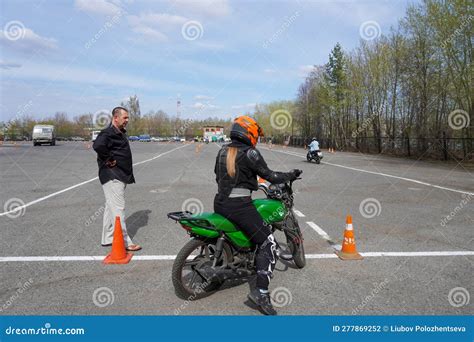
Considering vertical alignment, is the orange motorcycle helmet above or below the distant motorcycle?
above

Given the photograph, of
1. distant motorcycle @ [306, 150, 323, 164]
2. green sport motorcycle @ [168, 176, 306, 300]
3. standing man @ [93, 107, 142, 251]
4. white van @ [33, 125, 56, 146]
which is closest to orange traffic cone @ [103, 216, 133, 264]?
standing man @ [93, 107, 142, 251]

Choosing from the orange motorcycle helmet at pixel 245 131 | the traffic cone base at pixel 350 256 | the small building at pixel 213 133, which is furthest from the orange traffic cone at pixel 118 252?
the small building at pixel 213 133

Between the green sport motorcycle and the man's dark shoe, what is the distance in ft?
1.08

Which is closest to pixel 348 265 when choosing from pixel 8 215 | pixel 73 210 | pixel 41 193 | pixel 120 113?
pixel 120 113

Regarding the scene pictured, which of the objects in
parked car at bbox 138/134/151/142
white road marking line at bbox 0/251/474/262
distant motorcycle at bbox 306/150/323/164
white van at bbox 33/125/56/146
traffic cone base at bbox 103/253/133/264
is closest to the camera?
traffic cone base at bbox 103/253/133/264

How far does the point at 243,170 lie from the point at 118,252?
2497 millimetres

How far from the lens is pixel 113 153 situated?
511cm

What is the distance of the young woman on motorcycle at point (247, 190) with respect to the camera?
3338 mm

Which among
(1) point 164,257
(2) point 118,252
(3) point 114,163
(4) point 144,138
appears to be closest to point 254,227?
(1) point 164,257

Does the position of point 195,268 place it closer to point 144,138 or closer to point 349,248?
point 349,248

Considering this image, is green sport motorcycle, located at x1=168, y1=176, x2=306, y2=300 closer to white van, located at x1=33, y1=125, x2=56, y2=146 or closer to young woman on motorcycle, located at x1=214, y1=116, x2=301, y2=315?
young woman on motorcycle, located at x1=214, y1=116, x2=301, y2=315

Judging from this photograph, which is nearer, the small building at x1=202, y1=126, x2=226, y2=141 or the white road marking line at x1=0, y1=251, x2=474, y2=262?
the white road marking line at x1=0, y1=251, x2=474, y2=262

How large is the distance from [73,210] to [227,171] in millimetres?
5911

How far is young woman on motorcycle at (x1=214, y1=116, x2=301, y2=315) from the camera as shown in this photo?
334cm
